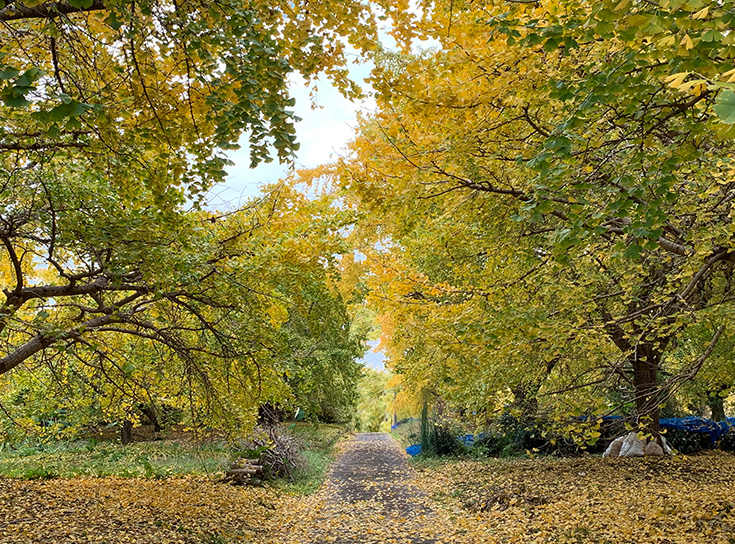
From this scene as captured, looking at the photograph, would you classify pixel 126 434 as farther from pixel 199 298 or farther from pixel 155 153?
pixel 155 153

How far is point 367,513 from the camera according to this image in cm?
767

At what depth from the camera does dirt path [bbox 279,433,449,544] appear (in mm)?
6316

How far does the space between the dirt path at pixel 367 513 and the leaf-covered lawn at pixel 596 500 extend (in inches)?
19.3

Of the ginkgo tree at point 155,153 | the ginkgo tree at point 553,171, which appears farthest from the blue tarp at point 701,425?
the ginkgo tree at point 155,153

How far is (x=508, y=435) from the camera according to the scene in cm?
1327

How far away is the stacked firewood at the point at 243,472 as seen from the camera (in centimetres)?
938

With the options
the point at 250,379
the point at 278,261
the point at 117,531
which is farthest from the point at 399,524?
the point at 278,261

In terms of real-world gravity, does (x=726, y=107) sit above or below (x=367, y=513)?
above

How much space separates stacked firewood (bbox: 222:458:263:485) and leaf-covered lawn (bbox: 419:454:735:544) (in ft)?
11.6

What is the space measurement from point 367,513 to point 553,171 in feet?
22.2

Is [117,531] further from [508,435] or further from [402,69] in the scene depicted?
[508,435]

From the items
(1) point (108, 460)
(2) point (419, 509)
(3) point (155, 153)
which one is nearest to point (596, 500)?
(2) point (419, 509)

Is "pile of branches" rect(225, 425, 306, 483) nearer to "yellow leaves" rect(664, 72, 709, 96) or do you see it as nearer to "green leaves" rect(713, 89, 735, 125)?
"yellow leaves" rect(664, 72, 709, 96)

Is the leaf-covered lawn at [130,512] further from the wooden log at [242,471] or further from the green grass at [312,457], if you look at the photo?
the green grass at [312,457]
